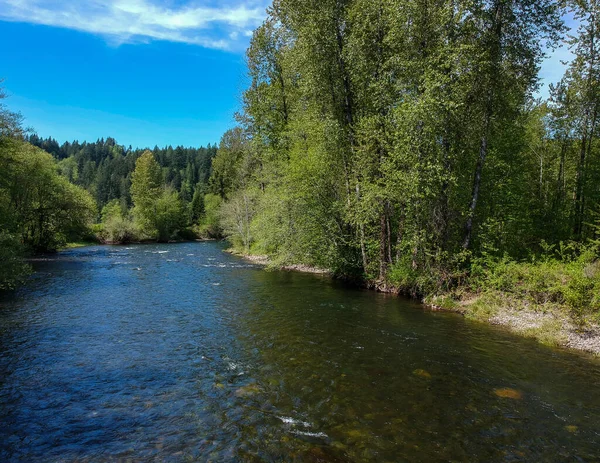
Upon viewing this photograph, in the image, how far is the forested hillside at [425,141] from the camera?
1894 centimetres

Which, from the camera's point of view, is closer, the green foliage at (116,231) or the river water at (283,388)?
the river water at (283,388)

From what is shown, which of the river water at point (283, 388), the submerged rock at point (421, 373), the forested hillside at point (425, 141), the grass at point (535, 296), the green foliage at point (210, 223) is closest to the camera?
the river water at point (283, 388)

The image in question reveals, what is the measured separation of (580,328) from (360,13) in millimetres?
19738

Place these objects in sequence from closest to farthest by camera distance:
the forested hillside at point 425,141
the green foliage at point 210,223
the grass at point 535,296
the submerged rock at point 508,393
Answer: the submerged rock at point 508,393, the grass at point 535,296, the forested hillside at point 425,141, the green foliage at point 210,223

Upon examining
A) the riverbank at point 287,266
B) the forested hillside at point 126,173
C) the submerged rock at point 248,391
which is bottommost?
the submerged rock at point 248,391

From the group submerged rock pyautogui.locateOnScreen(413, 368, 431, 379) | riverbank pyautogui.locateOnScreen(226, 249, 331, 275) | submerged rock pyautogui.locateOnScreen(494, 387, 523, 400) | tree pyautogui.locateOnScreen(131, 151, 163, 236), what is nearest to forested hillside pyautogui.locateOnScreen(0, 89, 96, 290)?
tree pyautogui.locateOnScreen(131, 151, 163, 236)

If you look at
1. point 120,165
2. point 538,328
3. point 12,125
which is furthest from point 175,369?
point 120,165

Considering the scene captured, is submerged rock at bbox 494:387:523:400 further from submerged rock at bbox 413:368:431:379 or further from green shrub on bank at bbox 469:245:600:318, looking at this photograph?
green shrub on bank at bbox 469:245:600:318

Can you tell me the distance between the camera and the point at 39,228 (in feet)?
146

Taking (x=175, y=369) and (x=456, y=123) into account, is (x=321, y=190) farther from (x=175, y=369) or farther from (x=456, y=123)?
(x=175, y=369)

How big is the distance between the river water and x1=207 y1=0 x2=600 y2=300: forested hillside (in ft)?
19.2

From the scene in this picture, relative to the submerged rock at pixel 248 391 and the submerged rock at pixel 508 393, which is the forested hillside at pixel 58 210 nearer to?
the submerged rock at pixel 248 391

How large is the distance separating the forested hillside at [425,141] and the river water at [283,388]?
5.86m

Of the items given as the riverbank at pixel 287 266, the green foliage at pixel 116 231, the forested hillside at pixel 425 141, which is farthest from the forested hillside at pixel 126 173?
the forested hillside at pixel 425 141
